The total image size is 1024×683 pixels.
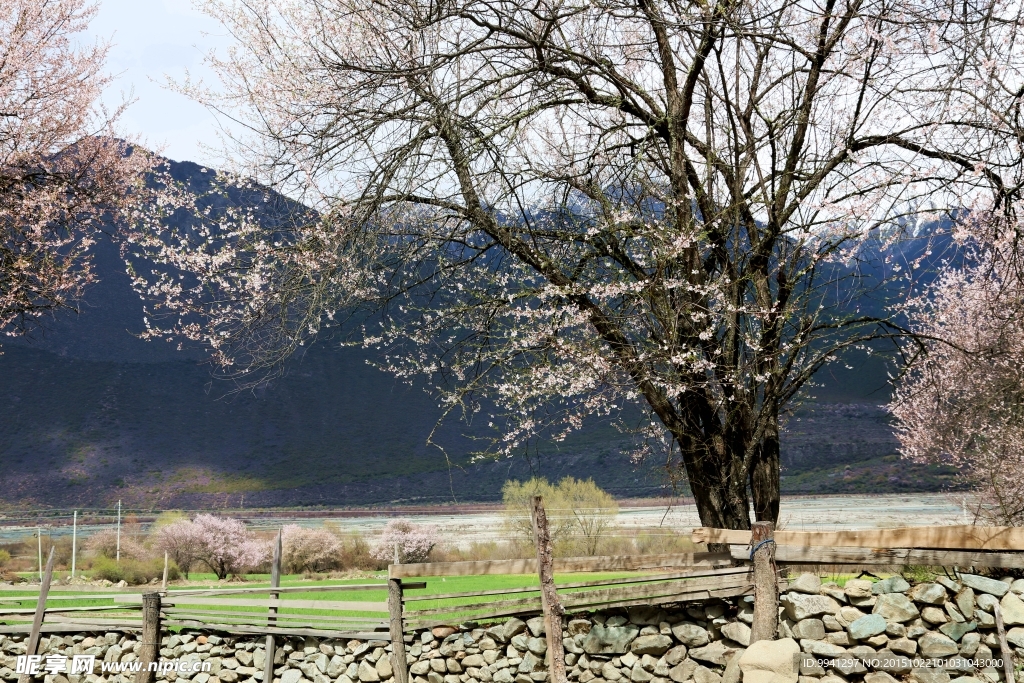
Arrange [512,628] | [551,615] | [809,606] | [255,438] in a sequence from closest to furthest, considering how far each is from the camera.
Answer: [809,606] < [551,615] < [512,628] < [255,438]

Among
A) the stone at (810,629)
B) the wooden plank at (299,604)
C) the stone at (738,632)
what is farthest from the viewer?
the wooden plank at (299,604)

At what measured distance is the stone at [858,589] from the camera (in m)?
5.61

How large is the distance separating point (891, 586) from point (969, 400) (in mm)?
8216

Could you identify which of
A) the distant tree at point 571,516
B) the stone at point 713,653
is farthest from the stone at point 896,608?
the distant tree at point 571,516

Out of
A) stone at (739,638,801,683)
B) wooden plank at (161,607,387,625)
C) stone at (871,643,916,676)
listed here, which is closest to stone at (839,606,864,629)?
stone at (871,643,916,676)

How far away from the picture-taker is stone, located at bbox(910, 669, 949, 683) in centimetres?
527

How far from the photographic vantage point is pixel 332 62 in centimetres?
625

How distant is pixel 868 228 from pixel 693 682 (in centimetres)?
387

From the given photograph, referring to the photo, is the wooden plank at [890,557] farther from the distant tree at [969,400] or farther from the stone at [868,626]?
the distant tree at [969,400]

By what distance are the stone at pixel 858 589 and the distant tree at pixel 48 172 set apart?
8983 millimetres

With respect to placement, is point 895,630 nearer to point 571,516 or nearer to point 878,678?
point 878,678

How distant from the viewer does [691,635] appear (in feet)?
20.7

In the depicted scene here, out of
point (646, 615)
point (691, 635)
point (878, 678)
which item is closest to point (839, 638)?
point (878, 678)

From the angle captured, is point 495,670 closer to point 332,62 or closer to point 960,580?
point 960,580
